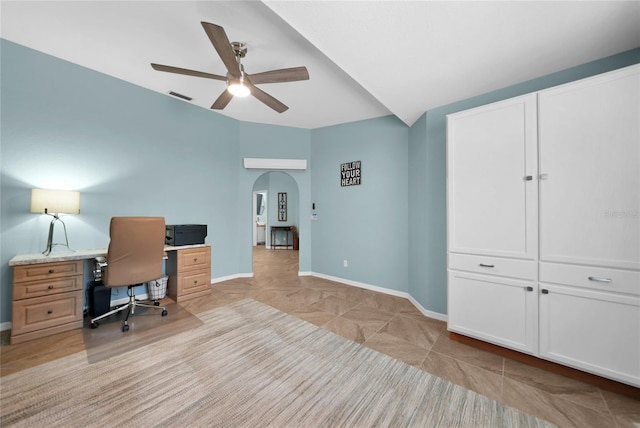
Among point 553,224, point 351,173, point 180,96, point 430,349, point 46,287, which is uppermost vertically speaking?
point 180,96

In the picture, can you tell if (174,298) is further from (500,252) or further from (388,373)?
(500,252)

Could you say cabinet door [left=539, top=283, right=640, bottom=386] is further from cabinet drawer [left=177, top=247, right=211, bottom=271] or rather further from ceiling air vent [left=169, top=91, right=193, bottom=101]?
ceiling air vent [left=169, top=91, right=193, bottom=101]

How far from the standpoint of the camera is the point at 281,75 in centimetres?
206

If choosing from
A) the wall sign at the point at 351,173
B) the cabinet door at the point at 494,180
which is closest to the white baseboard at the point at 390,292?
the cabinet door at the point at 494,180

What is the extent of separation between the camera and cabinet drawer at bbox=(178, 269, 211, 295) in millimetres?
3129

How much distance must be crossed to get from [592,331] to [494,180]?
126 cm

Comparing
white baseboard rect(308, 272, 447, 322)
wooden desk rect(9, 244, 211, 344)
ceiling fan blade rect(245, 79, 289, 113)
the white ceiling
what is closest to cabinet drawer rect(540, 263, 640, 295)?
white baseboard rect(308, 272, 447, 322)

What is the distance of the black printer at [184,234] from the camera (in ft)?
10.5

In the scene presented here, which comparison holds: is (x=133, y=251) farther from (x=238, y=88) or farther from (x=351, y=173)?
(x=351, y=173)

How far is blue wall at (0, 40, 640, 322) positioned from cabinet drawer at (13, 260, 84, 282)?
47 cm

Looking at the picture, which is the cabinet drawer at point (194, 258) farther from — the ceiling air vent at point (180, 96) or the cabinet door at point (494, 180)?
the cabinet door at point (494, 180)

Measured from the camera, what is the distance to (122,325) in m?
2.40

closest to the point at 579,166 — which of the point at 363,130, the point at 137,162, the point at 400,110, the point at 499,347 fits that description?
the point at 499,347

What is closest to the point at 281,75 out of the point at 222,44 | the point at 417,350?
the point at 222,44
